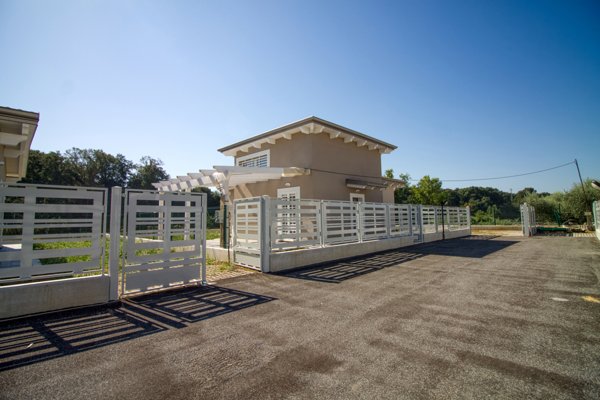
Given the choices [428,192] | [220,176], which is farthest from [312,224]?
[428,192]

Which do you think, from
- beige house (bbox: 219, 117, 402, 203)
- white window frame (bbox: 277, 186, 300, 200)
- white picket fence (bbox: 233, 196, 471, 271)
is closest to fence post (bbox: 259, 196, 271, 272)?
white picket fence (bbox: 233, 196, 471, 271)

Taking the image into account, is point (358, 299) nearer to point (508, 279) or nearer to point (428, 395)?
point (428, 395)

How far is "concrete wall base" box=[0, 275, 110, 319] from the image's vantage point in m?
4.14

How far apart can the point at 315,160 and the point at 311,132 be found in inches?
54.6

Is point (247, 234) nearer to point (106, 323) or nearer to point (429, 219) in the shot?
point (106, 323)

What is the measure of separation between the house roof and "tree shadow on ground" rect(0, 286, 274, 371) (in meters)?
8.89

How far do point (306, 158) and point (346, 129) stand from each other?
2.92 metres

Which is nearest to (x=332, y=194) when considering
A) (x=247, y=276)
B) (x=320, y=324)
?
(x=247, y=276)

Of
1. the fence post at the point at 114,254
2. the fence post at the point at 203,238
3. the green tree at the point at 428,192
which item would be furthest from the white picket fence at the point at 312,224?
the green tree at the point at 428,192

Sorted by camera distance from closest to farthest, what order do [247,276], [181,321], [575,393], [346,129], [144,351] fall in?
1. [575,393]
2. [144,351]
3. [181,321]
4. [247,276]
5. [346,129]

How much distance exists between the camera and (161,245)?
567cm

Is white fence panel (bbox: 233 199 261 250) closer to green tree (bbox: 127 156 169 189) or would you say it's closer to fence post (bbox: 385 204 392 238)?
fence post (bbox: 385 204 392 238)

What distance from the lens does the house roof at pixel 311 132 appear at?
12.4 metres

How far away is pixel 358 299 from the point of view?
16.3 feet
